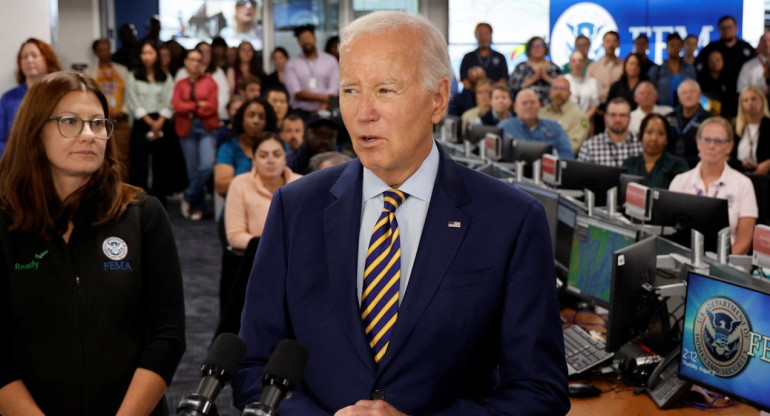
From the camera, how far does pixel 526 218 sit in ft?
5.70

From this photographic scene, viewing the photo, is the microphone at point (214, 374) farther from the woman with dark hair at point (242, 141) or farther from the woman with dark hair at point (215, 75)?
the woman with dark hair at point (215, 75)

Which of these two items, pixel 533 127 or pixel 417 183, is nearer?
pixel 417 183

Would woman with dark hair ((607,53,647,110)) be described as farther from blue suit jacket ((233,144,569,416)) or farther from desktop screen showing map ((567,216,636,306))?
blue suit jacket ((233,144,569,416))

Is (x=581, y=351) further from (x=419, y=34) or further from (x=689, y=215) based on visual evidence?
(x=419, y=34)

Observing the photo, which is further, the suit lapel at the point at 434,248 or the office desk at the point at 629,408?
the office desk at the point at 629,408

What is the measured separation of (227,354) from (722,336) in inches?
81.3

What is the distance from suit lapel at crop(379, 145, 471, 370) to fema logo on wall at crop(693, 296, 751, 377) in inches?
56.3

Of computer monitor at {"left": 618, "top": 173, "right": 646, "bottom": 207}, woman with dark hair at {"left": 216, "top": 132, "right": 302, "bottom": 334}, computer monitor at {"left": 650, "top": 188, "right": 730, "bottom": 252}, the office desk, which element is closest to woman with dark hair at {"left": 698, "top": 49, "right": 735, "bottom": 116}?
computer monitor at {"left": 618, "top": 173, "right": 646, "bottom": 207}

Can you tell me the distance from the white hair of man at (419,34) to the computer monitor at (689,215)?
A: 2884 mm

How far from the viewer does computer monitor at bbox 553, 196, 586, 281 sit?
13.6 ft

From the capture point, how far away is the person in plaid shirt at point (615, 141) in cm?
819

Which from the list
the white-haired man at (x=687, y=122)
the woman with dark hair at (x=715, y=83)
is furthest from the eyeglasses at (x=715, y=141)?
→ the woman with dark hair at (x=715, y=83)

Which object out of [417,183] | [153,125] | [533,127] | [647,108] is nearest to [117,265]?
[417,183]

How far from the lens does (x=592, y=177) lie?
5828mm
